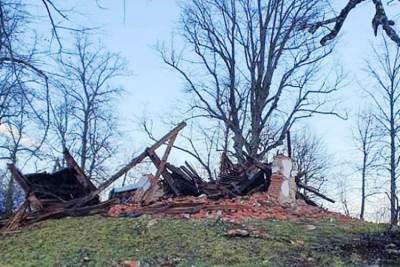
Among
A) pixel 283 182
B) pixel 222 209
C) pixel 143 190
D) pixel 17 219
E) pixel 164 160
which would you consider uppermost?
pixel 164 160

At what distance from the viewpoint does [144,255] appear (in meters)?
5.46

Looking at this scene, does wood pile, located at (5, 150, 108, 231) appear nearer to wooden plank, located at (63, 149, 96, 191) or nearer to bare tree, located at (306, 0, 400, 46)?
wooden plank, located at (63, 149, 96, 191)

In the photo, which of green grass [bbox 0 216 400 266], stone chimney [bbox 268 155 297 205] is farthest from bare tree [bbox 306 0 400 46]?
stone chimney [bbox 268 155 297 205]

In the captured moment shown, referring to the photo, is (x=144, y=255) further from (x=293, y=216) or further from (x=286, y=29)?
(x=286, y=29)

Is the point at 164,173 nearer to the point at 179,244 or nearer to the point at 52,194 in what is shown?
the point at 52,194

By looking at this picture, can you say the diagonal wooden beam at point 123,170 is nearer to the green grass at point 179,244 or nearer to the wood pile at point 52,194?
the wood pile at point 52,194

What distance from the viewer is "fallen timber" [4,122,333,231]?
827 centimetres

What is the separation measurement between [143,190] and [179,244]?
386 cm

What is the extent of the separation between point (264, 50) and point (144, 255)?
16.8m

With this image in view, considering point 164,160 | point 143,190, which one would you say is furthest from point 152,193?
point 164,160

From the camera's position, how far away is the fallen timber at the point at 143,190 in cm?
827

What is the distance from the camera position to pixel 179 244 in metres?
5.80

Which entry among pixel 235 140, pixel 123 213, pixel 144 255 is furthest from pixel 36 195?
pixel 235 140

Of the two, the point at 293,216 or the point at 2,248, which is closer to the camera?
the point at 2,248
